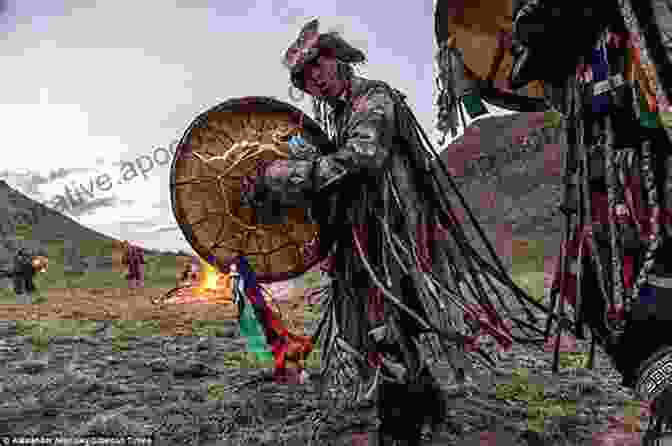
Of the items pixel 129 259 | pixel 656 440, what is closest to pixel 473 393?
pixel 656 440

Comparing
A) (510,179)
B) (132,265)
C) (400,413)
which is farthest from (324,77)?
(510,179)

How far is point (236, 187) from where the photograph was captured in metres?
2.17

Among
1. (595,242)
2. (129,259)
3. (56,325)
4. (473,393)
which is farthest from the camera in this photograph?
(129,259)

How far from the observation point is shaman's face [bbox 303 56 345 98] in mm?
2072

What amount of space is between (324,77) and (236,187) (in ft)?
2.07

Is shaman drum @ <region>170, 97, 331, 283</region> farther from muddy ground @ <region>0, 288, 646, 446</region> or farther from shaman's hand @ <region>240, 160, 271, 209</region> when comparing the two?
muddy ground @ <region>0, 288, 646, 446</region>

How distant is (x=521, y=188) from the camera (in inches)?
806

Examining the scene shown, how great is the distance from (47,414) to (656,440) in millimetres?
2747

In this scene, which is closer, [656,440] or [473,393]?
[656,440]

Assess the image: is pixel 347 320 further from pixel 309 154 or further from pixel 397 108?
pixel 397 108

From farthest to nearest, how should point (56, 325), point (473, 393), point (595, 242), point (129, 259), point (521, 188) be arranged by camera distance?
point (521, 188) → point (129, 259) → point (56, 325) → point (473, 393) → point (595, 242)

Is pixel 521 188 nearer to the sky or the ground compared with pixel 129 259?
nearer to the sky

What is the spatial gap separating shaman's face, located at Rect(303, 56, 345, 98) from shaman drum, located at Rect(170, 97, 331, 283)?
0.20 metres

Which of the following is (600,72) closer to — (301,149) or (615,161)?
(615,161)
